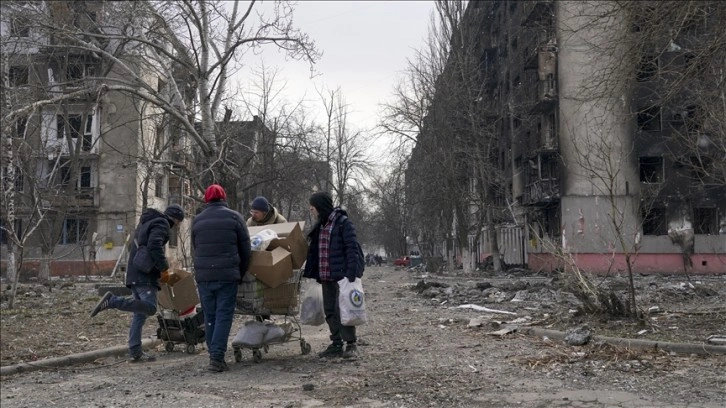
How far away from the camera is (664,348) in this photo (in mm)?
7781

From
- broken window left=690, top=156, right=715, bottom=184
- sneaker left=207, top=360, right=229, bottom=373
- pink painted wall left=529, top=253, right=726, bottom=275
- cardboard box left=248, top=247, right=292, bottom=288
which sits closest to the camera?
sneaker left=207, top=360, right=229, bottom=373

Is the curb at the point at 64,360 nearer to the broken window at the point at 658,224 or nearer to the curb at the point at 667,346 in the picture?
the curb at the point at 667,346

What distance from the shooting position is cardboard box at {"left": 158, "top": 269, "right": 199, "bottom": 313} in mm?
8844

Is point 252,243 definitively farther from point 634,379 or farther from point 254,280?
point 634,379

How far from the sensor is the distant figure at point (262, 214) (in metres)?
8.48

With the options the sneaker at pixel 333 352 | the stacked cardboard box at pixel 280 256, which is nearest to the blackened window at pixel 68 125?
the stacked cardboard box at pixel 280 256

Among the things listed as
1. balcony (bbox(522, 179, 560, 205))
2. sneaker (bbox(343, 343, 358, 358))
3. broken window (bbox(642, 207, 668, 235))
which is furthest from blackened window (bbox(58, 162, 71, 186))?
broken window (bbox(642, 207, 668, 235))

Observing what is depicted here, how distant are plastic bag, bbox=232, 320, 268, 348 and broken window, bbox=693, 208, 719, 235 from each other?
118 ft

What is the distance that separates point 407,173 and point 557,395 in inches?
1393

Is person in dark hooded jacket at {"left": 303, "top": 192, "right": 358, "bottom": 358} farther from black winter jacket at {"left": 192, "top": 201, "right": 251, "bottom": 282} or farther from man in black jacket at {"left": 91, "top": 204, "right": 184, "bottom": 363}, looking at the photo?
man in black jacket at {"left": 91, "top": 204, "right": 184, "bottom": 363}

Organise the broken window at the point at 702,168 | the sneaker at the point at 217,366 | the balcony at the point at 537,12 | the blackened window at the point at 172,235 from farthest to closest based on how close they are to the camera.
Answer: the balcony at the point at 537,12 → the broken window at the point at 702,168 → the blackened window at the point at 172,235 → the sneaker at the point at 217,366

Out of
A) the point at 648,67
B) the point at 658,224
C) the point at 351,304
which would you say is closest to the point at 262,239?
the point at 351,304

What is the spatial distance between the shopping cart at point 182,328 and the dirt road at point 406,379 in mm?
184

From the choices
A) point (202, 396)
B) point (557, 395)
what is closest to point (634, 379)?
point (557, 395)
